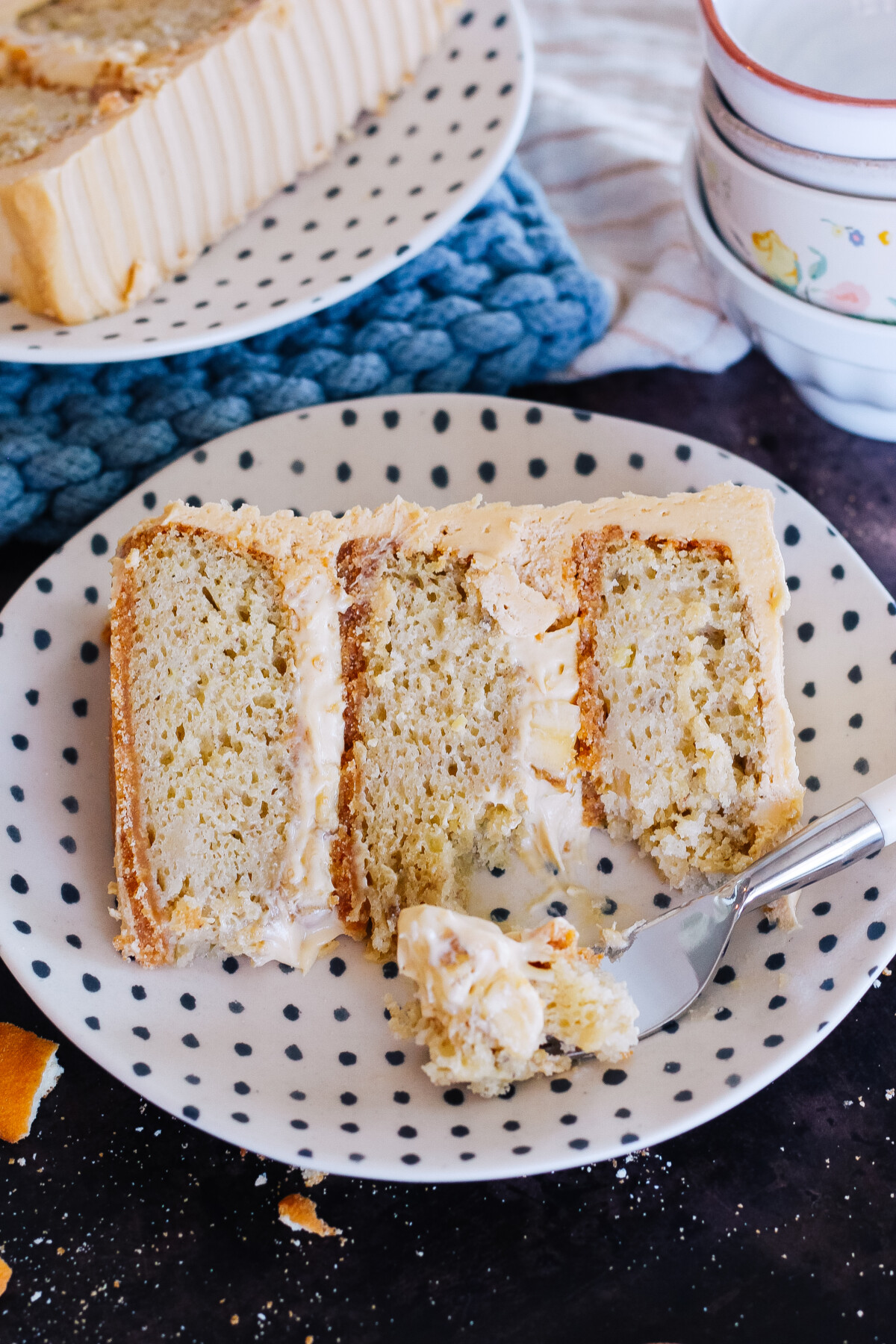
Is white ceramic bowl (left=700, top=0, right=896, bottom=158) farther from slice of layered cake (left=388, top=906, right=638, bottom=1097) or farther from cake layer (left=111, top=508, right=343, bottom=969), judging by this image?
slice of layered cake (left=388, top=906, right=638, bottom=1097)

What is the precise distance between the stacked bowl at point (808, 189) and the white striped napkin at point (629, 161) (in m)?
0.21

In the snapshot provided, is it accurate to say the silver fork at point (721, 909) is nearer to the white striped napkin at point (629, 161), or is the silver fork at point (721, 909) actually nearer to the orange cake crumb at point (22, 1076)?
the orange cake crumb at point (22, 1076)

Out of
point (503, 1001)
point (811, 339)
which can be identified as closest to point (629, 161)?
point (811, 339)

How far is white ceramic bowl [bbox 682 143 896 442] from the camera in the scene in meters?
2.10

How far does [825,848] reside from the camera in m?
1.69

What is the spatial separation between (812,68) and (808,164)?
0.46 meters

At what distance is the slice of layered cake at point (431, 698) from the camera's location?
72.7 inches

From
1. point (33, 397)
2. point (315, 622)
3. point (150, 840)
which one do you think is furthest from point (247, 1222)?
point (33, 397)

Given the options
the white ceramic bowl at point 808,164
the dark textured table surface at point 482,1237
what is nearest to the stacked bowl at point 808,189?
the white ceramic bowl at point 808,164

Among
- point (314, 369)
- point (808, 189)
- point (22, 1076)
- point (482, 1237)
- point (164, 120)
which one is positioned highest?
point (164, 120)

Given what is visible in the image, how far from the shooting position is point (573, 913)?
186 centimetres

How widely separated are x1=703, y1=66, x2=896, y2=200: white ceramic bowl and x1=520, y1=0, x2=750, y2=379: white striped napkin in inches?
20.0

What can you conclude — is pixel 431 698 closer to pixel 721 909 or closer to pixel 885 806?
pixel 721 909

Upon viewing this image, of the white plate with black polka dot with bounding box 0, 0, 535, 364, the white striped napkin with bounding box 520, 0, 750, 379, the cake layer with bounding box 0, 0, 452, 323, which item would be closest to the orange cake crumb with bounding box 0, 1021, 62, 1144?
the white plate with black polka dot with bounding box 0, 0, 535, 364
